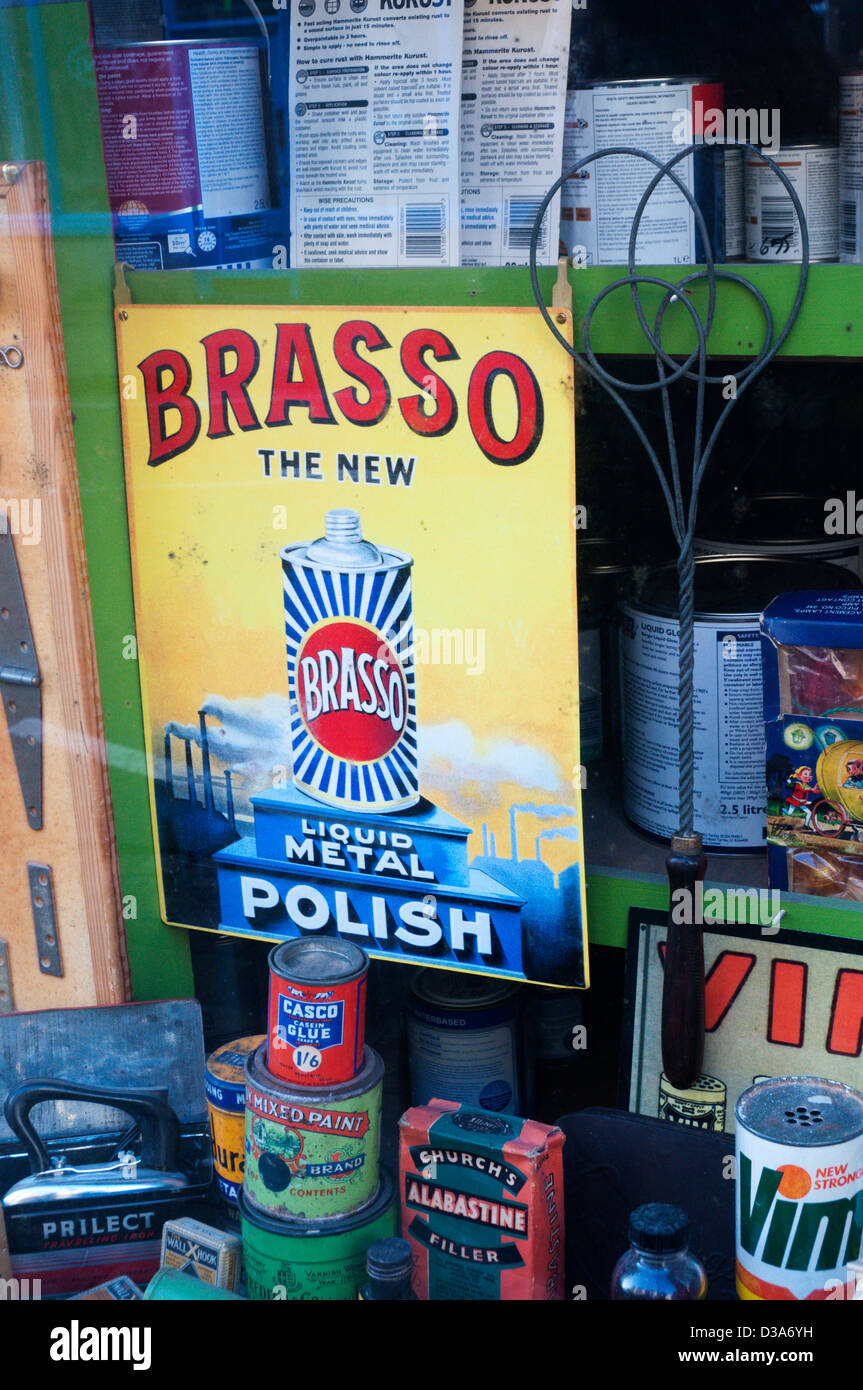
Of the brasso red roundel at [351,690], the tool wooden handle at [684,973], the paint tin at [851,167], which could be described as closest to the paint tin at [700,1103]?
the tool wooden handle at [684,973]

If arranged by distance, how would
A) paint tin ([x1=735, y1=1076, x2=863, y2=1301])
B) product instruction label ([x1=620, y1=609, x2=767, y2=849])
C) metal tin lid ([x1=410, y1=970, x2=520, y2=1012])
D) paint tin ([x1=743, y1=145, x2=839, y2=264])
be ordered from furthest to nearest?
metal tin lid ([x1=410, y1=970, x2=520, y2=1012]) < product instruction label ([x1=620, y1=609, x2=767, y2=849]) < paint tin ([x1=743, y1=145, x2=839, y2=264]) < paint tin ([x1=735, y1=1076, x2=863, y2=1301])

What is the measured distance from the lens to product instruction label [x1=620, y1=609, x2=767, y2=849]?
1.04 metres

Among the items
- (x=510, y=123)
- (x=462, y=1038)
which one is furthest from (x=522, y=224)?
(x=462, y=1038)

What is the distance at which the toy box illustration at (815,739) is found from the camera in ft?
3.14

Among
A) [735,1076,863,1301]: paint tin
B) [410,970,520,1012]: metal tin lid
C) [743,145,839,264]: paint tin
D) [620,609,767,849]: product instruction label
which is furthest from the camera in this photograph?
[410,970,520,1012]: metal tin lid

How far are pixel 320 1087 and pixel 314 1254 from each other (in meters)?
0.12

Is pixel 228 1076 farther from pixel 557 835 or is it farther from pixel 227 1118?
pixel 557 835

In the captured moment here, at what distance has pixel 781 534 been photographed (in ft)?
3.83

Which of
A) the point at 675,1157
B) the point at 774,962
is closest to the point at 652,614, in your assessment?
the point at 774,962

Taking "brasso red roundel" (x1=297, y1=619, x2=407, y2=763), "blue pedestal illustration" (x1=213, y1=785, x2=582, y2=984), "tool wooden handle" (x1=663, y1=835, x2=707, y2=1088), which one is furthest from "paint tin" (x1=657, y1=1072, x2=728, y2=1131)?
"brasso red roundel" (x1=297, y1=619, x2=407, y2=763)

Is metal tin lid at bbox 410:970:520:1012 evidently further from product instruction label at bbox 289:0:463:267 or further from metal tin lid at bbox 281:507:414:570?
product instruction label at bbox 289:0:463:267

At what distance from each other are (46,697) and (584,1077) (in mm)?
604

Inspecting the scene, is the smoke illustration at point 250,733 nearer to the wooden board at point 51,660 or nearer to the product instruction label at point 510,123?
the wooden board at point 51,660

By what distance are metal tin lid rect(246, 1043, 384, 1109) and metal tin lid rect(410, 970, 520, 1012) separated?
0.60 ft
